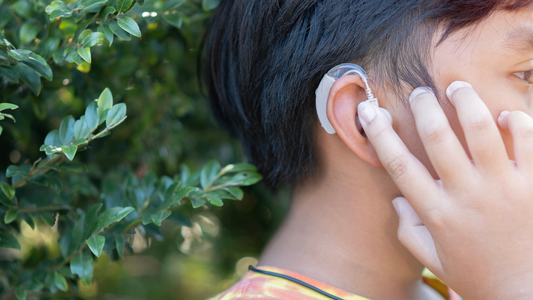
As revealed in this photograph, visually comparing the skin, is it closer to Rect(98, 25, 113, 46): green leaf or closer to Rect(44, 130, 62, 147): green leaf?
Rect(98, 25, 113, 46): green leaf

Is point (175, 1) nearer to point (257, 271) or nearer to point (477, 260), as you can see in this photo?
point (257, 271)

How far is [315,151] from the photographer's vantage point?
1284 mm

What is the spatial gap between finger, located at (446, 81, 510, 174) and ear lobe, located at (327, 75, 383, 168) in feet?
0.83

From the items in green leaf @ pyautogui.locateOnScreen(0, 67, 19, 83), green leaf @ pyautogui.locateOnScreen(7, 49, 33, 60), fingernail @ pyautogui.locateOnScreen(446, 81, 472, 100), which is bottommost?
green leaf @ pyautogui.locateOnScreen(0, 67, 19, 83)

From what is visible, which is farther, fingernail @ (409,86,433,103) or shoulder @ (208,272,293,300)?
shoulder @ (208,272,293,300)

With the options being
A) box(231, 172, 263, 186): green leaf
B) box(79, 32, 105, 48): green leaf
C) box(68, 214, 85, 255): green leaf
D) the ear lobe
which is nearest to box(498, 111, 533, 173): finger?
the ear lobe

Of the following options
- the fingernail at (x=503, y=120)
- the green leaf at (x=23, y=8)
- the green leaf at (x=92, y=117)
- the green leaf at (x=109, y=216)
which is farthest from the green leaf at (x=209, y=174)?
the fingernail at (x=503, y=120)

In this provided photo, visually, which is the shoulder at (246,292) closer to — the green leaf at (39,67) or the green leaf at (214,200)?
the green leaf at (214,200)

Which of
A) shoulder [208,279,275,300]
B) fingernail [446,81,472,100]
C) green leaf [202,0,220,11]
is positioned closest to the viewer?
fingernail [446,81,472,100]

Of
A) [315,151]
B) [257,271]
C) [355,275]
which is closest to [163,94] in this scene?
[315,151]

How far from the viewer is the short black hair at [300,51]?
1046 mm

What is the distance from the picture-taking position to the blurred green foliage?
3.31 ft

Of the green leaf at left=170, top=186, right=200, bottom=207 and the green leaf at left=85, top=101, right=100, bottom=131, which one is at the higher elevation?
the green leaf at left=85, top=101, right=100, bottom=131

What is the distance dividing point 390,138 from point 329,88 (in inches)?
8.7
